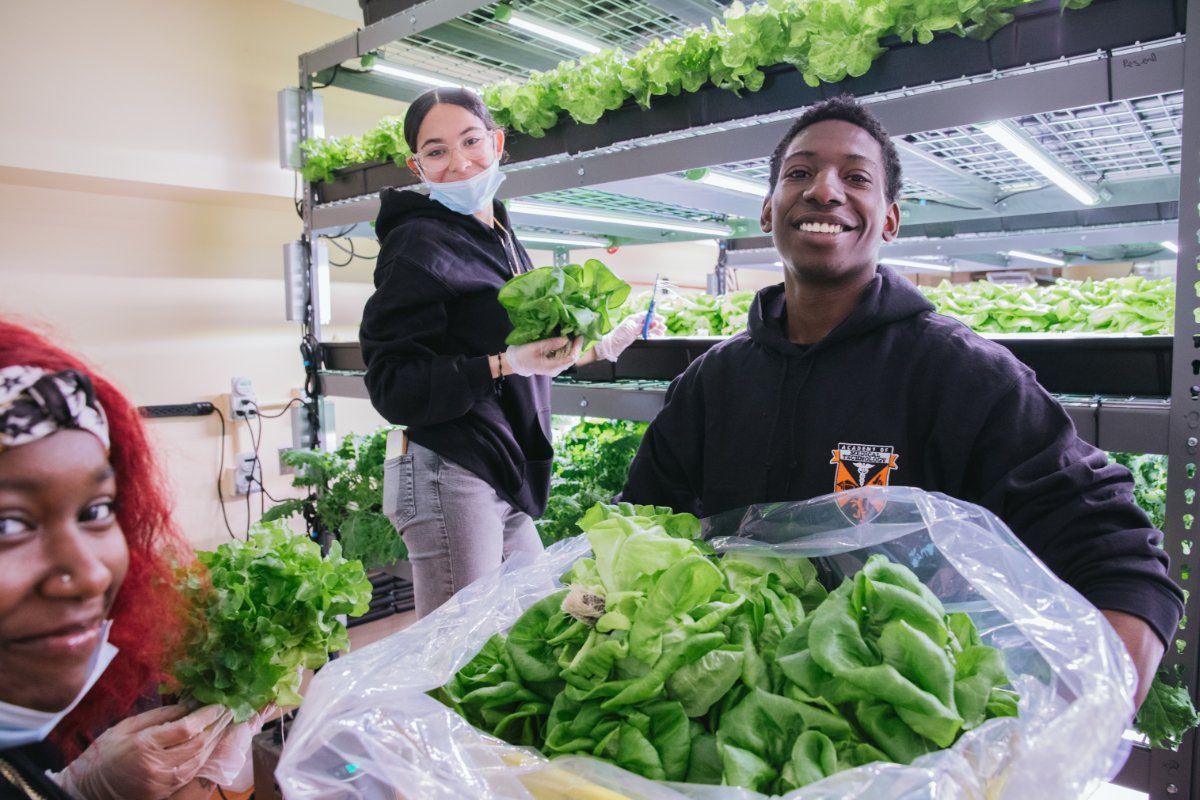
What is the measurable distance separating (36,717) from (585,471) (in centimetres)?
246

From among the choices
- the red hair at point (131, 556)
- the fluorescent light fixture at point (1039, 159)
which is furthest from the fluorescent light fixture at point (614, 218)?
the red hair at point (131, 556)

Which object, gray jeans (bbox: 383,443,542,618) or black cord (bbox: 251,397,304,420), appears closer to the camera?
gray jeans (bbox: 383,443,542,618)

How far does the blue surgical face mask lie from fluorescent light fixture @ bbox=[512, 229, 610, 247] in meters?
1.64

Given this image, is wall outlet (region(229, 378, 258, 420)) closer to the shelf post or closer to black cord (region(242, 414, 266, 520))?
black cord (region(242, 414, 266, 520))

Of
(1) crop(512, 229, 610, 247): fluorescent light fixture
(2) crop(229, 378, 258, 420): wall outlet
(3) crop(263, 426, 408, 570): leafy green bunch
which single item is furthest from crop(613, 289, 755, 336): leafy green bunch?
(2) crop(229, 378, 258, 420): wall outlet

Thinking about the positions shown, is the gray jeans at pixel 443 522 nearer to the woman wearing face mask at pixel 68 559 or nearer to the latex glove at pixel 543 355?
the latex glove at pixel 543 355

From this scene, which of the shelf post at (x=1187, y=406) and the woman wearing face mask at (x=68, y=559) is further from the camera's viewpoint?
the shelf post at (x=1187, y=406)

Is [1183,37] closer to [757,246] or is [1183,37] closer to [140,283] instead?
[757,246]

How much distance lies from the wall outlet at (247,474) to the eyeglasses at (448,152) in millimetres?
2753

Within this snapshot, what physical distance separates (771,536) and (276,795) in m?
1.30

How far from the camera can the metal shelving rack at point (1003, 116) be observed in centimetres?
148

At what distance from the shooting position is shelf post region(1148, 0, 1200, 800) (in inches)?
57.2

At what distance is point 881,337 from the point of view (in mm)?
1286

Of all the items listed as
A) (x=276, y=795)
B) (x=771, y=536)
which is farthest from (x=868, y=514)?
(x=276, y=795)
